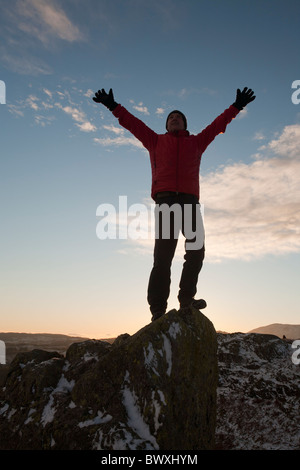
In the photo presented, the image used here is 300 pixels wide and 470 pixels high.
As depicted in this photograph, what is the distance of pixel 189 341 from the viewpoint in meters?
4.76

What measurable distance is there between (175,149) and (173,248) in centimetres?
208

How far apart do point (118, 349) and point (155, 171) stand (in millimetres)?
3731

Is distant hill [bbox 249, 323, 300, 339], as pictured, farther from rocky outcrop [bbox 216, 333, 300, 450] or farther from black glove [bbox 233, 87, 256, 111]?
black glove [bbox 233, 87, 256, 111]

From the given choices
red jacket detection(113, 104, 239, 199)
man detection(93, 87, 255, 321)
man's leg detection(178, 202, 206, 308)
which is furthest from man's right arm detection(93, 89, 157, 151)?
man's leg detection(178, 202, 206, 308)

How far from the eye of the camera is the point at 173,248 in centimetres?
641

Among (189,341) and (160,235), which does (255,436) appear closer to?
(189,341)

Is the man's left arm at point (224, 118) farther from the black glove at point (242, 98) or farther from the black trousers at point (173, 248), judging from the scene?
the black trousers at point (173, 248)

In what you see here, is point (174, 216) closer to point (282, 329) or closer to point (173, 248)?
point (173, 248)

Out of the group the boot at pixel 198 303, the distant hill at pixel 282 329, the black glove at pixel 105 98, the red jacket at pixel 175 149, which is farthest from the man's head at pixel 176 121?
the distant hill at pixel 282 329

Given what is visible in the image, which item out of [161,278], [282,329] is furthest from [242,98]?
[282,329]

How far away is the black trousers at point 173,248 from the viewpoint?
6.31 metres

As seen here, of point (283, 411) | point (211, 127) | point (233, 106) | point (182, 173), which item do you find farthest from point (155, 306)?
point (233, 106)

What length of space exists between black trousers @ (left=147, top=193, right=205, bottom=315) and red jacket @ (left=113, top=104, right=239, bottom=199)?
0.29 m
